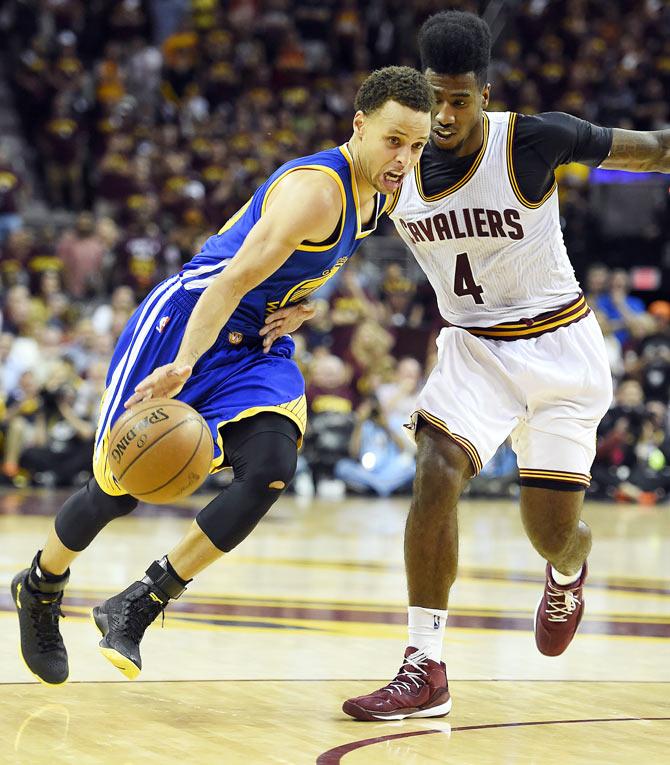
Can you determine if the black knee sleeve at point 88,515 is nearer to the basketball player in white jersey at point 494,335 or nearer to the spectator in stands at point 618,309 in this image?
the basketball player in white jersey at point 494,335

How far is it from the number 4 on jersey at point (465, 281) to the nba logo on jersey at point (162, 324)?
1.05 meters

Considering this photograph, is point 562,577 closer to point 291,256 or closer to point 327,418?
point 291,256

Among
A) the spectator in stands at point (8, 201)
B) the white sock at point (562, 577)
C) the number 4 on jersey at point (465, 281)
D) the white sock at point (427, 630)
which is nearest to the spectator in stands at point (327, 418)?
the spectator in stands at point (8, 201)

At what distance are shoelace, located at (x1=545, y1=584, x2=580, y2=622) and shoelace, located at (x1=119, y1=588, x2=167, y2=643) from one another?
62.1 inches

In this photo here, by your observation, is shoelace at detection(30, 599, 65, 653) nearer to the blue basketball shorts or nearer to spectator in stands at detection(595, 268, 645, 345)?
the blue basketball shorts

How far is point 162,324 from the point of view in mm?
4578

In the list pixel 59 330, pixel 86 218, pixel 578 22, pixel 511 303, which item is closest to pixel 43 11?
pixel 86 218

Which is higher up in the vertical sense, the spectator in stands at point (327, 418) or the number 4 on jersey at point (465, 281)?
the number 4 on jersey at point (465, 281)

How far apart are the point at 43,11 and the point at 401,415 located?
8968mm

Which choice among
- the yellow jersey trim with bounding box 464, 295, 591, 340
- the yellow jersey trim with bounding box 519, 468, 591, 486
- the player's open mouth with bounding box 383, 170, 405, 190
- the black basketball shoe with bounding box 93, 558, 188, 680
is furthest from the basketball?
the yellow jersey trim with bounding box 519, 468, 591, 486

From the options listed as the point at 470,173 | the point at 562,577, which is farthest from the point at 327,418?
the point at 470,173

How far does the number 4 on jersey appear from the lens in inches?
191

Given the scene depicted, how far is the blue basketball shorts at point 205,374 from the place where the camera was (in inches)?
174

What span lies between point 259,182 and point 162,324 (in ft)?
42.1
